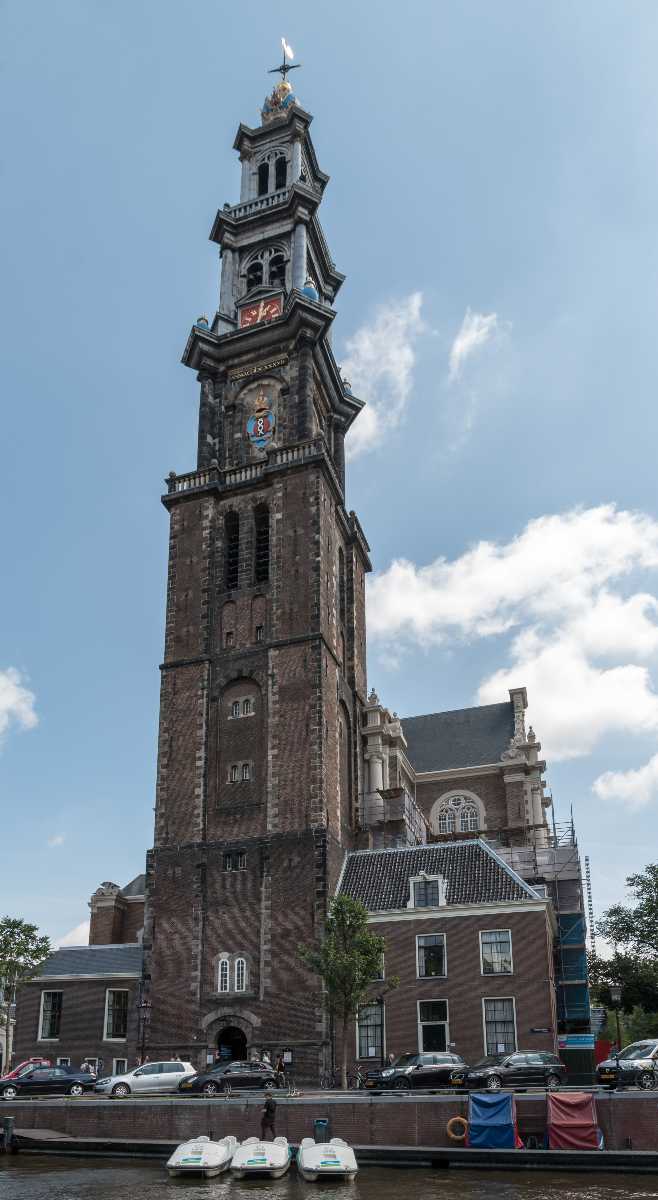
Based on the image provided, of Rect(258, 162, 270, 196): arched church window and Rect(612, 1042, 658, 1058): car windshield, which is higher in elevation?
Rect(258, 162, 270, 196): arched church window

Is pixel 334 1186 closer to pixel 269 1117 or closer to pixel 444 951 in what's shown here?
pixel 269 1117

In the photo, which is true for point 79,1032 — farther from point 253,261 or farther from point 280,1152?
point 253,261

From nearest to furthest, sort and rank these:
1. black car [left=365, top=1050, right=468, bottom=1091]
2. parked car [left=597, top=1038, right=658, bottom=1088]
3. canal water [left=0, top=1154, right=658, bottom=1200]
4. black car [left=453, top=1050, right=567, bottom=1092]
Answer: canal water [left=0, top=1154, right=658, bottom=1200], parked car [left=597, top=1038, right=658, bottom=1088], black car [left=453, top=1050, right=567, bottom=1092], black car [left=365, top=1050, right=468, bottom=1091]

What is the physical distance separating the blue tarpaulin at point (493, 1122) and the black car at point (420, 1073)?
4181 mm

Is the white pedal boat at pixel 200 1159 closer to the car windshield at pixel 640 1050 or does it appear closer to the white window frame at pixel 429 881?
the car windshield at pixel 640 1050

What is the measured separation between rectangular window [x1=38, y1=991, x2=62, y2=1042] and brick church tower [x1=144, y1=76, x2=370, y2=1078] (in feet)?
24.0

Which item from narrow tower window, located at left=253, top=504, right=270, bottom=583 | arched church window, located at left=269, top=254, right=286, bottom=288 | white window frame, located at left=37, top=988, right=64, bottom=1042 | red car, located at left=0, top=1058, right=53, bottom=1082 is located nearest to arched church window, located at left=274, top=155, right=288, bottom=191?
arched church window, located at left=269, top=254, right=286, bottom=288

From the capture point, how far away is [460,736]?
242 ft

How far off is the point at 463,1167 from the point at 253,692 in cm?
2770

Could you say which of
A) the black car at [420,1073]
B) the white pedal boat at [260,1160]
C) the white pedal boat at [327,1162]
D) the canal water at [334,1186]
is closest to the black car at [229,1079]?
the black car at [420,1073]

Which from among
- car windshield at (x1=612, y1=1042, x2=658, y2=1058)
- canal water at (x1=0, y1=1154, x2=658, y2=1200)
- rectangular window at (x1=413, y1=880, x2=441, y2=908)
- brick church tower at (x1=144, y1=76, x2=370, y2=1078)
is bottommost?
canal water at (x1=0, y1=1154, x2=658, y2=1200)

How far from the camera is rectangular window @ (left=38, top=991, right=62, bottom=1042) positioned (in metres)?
50.7

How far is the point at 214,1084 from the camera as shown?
35.9m

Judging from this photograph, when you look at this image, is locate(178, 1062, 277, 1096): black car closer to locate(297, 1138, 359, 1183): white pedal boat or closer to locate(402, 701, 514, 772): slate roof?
locate(297, 1138, 359, 1183): white pedal boat
